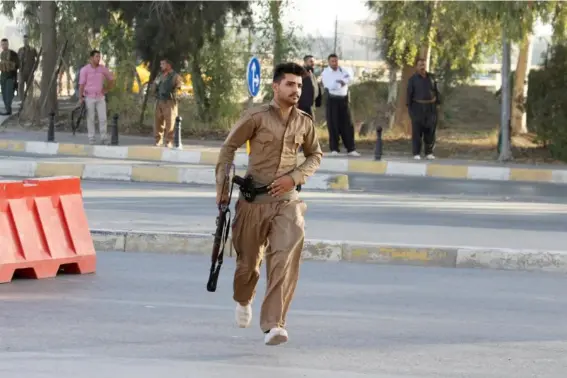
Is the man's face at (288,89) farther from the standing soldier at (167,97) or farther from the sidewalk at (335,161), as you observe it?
the standing soldier at (167,97)

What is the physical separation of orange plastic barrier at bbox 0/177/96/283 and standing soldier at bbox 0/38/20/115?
71.6ft

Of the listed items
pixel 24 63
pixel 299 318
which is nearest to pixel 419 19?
pixel 24 63

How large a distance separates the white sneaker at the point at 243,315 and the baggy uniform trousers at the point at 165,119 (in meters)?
16.6

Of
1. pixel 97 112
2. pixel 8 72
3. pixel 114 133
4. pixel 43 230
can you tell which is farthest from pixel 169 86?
pixel 43 230

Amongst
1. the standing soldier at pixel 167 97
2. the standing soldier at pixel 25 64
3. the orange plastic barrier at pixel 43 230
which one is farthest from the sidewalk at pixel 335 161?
the orange plastic barrier at pixel 43 230

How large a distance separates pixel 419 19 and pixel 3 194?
64.9 ft

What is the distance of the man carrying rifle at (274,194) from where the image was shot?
303 inches

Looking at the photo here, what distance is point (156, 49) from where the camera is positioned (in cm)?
2808

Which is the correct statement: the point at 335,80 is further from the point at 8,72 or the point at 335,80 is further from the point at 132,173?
the point at 8,72

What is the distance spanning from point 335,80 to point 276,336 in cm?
1626

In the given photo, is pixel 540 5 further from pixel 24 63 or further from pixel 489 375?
pixel 489 375

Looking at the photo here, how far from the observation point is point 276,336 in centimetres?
764

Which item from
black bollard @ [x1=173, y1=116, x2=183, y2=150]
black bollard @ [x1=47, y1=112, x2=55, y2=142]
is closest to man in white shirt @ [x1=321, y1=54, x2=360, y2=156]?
black bollard @ [x1=173, y1=116, x2=183, y2=150]

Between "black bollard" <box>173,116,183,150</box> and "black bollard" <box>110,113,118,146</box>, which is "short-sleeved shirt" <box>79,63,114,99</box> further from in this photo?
"black bollard" <box>173,116,183,150</box>
